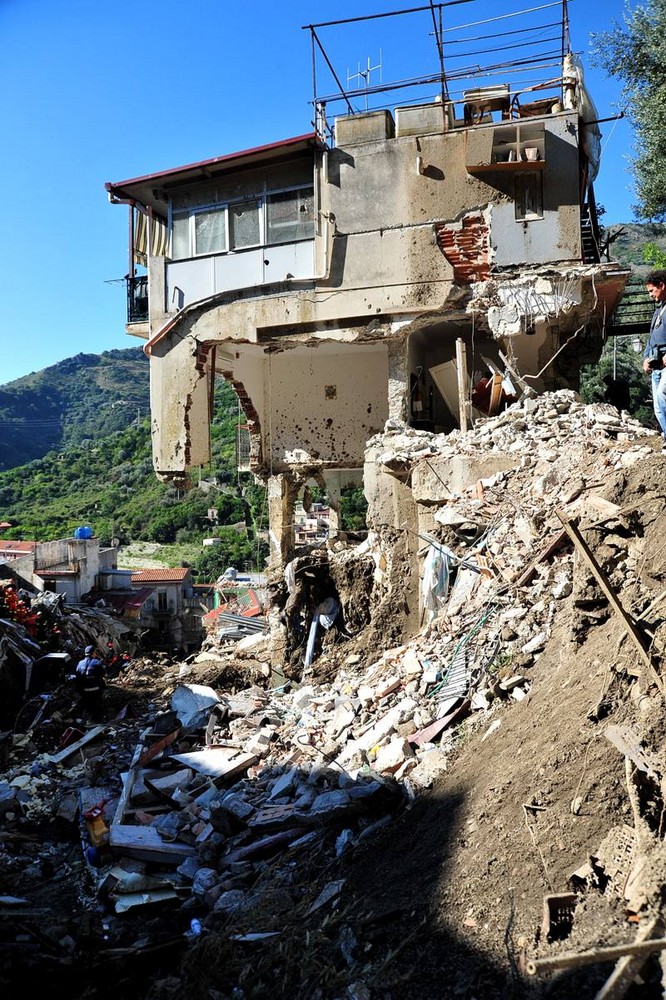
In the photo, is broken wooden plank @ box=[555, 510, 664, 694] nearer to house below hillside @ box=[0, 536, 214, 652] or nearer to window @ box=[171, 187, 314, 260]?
window @ box=[171, 187, 314, 260]

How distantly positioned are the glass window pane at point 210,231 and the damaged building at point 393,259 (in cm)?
3

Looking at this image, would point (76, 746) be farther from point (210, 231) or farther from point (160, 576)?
point (160, 576)

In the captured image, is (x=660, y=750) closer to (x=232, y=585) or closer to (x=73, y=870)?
(x=73, y=870)

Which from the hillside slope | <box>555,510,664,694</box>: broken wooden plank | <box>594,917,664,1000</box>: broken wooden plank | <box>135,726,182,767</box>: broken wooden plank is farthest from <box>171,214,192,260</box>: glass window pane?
the hillside slope

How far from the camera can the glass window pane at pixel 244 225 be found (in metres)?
13.8

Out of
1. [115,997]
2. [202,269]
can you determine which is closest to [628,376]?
[202,269]

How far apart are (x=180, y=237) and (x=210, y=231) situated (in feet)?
2.20

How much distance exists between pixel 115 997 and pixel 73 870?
2.40 meters

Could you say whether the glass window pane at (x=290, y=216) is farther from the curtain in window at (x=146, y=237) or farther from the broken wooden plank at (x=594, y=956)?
the broken wooden plank at (x=594, y=956)

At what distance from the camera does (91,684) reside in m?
10.4

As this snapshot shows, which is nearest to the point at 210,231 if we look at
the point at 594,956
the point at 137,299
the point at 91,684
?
the point at 137,299

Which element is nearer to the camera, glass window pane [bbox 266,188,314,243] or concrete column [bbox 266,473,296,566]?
glass window pane [bbox 266,188,314,243]

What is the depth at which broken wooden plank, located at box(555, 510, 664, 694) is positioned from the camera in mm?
4406

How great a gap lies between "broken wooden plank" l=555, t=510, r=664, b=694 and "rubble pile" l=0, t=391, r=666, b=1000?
0.06ft
